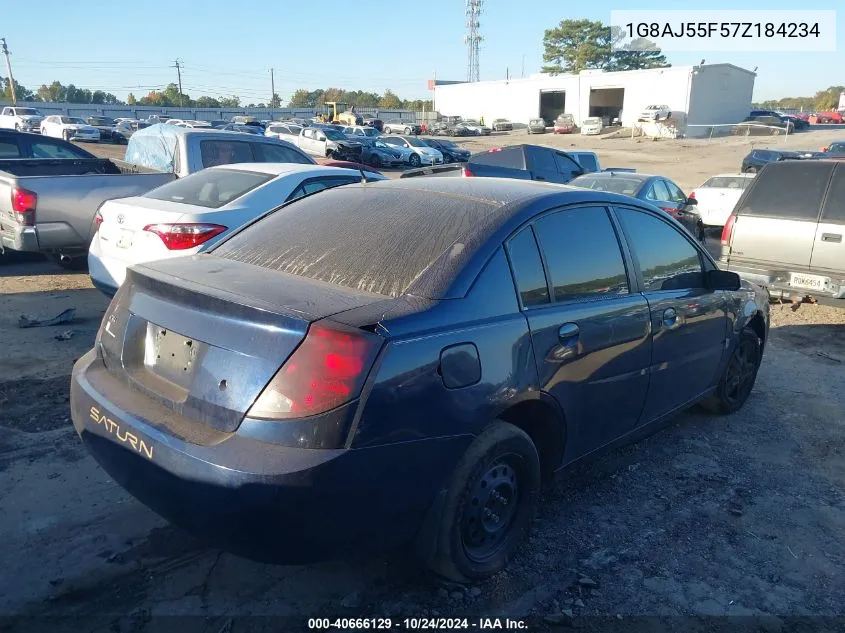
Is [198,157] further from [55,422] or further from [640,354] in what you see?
[640,354]

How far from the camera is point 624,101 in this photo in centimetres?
5959

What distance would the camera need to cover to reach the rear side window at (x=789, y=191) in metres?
7.32

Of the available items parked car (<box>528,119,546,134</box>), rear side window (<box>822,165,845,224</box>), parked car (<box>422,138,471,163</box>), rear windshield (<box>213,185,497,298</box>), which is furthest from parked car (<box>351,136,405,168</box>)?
rear windshield (<box>213,185,497,298</box>)

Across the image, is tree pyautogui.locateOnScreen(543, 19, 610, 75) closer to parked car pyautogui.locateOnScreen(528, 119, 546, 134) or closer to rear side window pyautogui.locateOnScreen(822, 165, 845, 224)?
parked car pyautogui.locateOnScreen(528, 119, 546, 134)

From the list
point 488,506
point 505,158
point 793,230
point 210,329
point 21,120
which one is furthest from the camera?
point 21,120

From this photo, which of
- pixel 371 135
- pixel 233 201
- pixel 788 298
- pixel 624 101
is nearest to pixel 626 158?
pixel 371 135

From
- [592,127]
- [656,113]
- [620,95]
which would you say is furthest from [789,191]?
[620,95]

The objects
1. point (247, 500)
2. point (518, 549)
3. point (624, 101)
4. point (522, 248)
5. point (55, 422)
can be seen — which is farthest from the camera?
point (624, 101)

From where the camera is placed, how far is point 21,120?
4291 centimetres

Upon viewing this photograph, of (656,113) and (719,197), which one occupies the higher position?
(656,113)

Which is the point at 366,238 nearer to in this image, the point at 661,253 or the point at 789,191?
the point at 661,253

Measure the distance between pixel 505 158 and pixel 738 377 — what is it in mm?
9619

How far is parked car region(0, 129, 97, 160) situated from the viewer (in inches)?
393

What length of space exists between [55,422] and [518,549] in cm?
304
